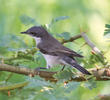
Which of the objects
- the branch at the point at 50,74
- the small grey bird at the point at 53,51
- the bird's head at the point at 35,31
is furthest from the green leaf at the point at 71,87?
the bird's head at the point at 35,31

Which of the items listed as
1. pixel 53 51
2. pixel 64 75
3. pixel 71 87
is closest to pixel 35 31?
pixel 53 51

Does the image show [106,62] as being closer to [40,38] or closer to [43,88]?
[43,88]

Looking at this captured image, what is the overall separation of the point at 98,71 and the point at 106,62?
8cm

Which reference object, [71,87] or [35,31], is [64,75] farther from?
[35,31]

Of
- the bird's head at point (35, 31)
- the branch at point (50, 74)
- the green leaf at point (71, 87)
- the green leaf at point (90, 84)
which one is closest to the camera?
the green leaf at point (71, 87)

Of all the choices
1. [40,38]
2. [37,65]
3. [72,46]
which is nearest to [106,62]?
[37,65]

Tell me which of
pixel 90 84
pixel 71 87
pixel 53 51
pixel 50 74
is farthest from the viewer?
pixel 53 51

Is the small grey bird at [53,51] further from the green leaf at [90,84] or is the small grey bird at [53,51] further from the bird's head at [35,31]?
the green leaf at [90,84]

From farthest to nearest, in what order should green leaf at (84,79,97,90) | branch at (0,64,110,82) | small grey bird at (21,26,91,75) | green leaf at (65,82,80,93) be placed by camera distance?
small grey bird at (21,26,91,75)
branch at (0,64,110,82)
green leaf at (84,79,97,90)
green leaf at (65,82,80,93)

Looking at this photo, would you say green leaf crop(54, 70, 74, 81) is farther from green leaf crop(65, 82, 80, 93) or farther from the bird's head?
the bird's head

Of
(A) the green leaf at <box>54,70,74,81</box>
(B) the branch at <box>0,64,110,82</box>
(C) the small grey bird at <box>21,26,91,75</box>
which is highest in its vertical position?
(A) the green leaf at <box>54,70,74,81</box>

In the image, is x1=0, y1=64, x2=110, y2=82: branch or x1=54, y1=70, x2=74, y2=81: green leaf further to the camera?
x1=0, y1=64, x2=110, y2=82: branch

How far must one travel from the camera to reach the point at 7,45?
243 cm

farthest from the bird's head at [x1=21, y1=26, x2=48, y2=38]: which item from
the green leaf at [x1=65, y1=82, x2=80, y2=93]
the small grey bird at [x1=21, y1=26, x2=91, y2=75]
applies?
the green leaf at [x1=65, y1=82, x2=80, y2=93]
